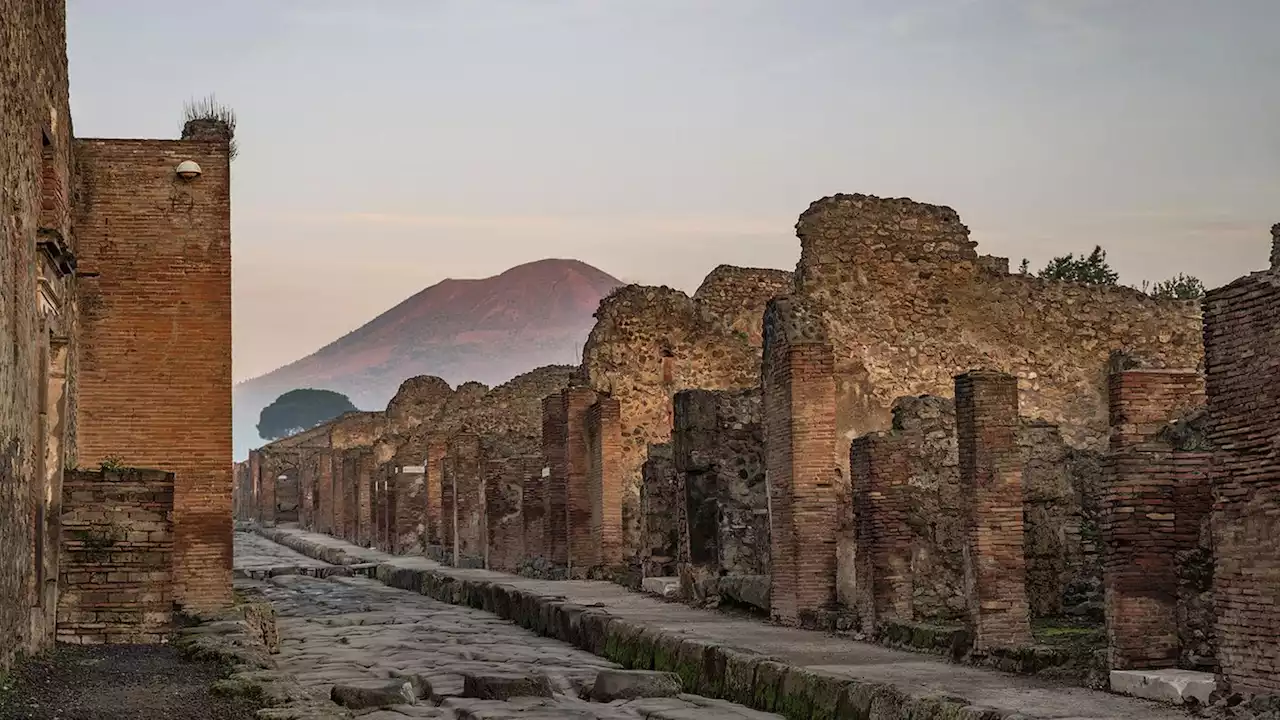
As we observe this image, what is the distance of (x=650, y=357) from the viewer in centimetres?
2255

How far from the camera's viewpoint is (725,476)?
17359 millimetres

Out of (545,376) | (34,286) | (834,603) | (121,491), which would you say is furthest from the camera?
(545,376)

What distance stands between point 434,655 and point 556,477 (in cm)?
851

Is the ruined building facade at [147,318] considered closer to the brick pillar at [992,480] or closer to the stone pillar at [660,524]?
the stone pillar at [660,524]

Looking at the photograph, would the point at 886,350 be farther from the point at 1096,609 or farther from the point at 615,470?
the point at 1096,609

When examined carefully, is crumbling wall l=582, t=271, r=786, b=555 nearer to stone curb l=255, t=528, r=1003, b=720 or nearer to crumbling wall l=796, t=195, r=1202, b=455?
stone curb l=255, t=528, r=1003, b=720

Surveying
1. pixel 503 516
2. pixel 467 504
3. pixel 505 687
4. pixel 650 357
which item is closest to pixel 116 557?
pixel 505 687

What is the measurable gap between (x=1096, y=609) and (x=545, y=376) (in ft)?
76.9

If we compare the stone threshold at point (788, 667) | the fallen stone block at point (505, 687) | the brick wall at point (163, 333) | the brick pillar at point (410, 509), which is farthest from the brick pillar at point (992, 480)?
the brick pillar at point (410, 509)

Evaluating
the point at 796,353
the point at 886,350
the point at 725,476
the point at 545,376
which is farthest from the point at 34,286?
the point at 545,376

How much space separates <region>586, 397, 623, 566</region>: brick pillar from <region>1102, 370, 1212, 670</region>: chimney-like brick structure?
12449 millimetres

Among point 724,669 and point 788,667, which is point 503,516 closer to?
point 724,669

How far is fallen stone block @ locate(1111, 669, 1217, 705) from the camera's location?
8.15 m

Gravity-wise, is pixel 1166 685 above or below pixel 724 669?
above
